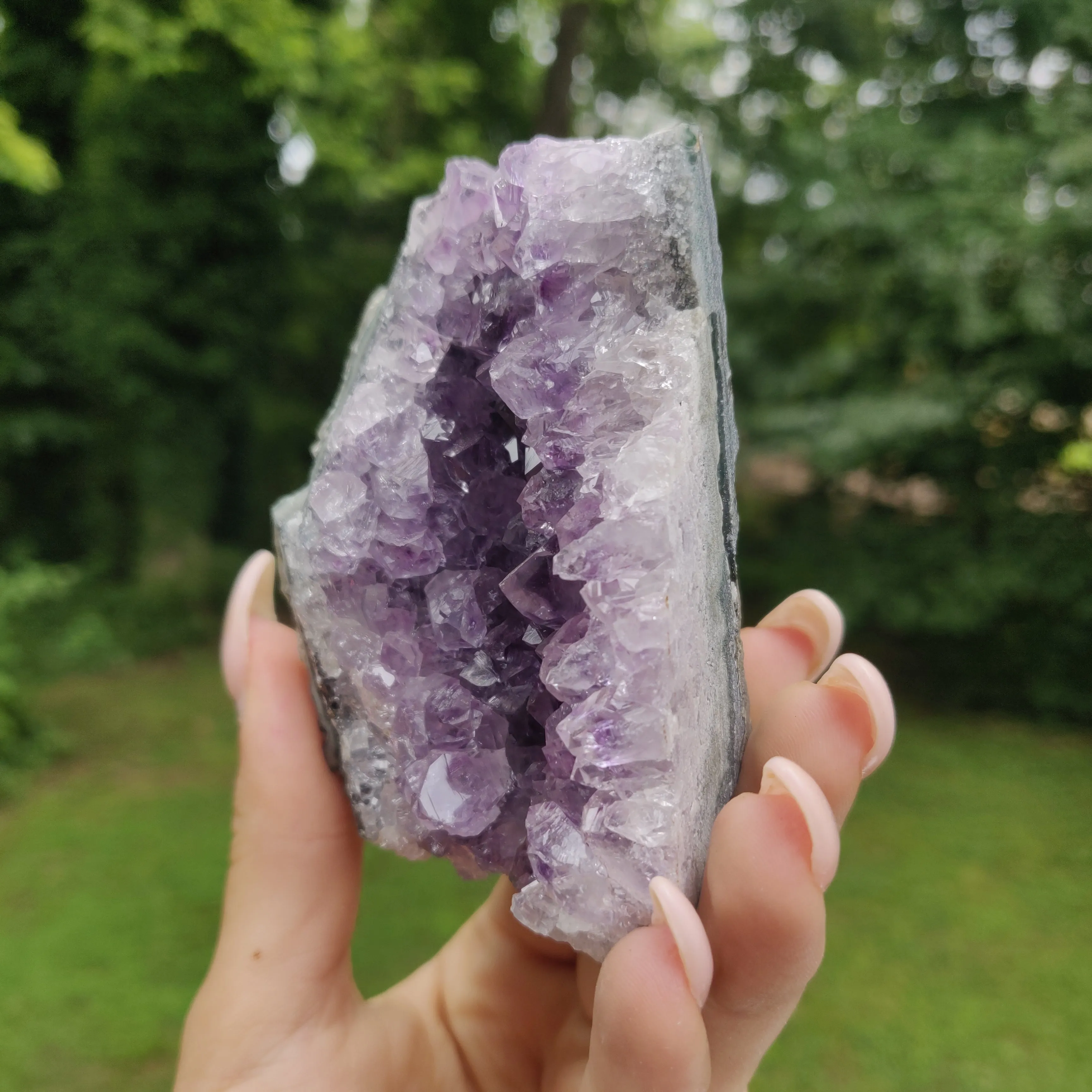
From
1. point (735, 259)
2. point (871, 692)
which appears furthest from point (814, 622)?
point (735, 259)

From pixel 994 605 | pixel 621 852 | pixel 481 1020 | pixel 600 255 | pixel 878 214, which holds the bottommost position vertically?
pixel 994 605

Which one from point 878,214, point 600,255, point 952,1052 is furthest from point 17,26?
point 952,1052

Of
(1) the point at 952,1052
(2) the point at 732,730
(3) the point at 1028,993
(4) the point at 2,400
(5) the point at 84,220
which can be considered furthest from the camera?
(4) the point at 2,400

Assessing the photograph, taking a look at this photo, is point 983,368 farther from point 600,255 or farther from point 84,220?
point 84,220

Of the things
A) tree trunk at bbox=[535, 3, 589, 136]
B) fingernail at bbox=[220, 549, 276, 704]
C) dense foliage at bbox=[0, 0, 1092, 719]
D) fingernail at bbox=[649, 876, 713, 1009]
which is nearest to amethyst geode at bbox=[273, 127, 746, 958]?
fingernail at bbox=[649, 876, 713, 1009]

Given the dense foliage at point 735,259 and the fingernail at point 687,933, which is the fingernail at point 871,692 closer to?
the fingernail at point 687,933

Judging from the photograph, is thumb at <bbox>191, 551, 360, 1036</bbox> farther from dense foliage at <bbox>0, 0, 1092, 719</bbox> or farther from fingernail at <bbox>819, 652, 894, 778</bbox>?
dense foliage at <bbox>0, 0, 1092, 719</bbox>
